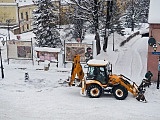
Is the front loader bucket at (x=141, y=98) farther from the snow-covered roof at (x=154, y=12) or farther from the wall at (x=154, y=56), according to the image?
the snow-covered roof at (x=154, y=12)

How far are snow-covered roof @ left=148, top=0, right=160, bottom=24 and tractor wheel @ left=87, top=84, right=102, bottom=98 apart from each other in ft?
21.4

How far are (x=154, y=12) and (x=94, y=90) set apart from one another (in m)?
7.72

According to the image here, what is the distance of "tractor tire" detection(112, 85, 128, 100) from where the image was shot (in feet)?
54.7

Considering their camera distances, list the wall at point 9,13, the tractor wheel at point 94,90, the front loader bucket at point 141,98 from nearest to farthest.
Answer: the front loader bucket at point 141,98
the tractor wheel at point 94,90
the wall at point 9,13

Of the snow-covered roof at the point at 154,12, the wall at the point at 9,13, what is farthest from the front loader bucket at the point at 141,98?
the wall at the point at 9,13

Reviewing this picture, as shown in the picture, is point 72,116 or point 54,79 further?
point 54,79

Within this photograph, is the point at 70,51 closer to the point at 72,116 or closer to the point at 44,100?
the point at 44,100

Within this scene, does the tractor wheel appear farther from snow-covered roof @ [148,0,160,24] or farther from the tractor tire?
snow-covered roof @ [148,0,160,24]

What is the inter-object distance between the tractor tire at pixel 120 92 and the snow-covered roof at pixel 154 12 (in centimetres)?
597

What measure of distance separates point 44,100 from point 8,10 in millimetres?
39780

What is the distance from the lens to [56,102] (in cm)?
1625

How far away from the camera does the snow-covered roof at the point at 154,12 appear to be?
20094 mm

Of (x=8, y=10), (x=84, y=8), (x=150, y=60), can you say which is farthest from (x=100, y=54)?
(x=8, y=10)

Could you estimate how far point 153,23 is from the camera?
65.9 ft
